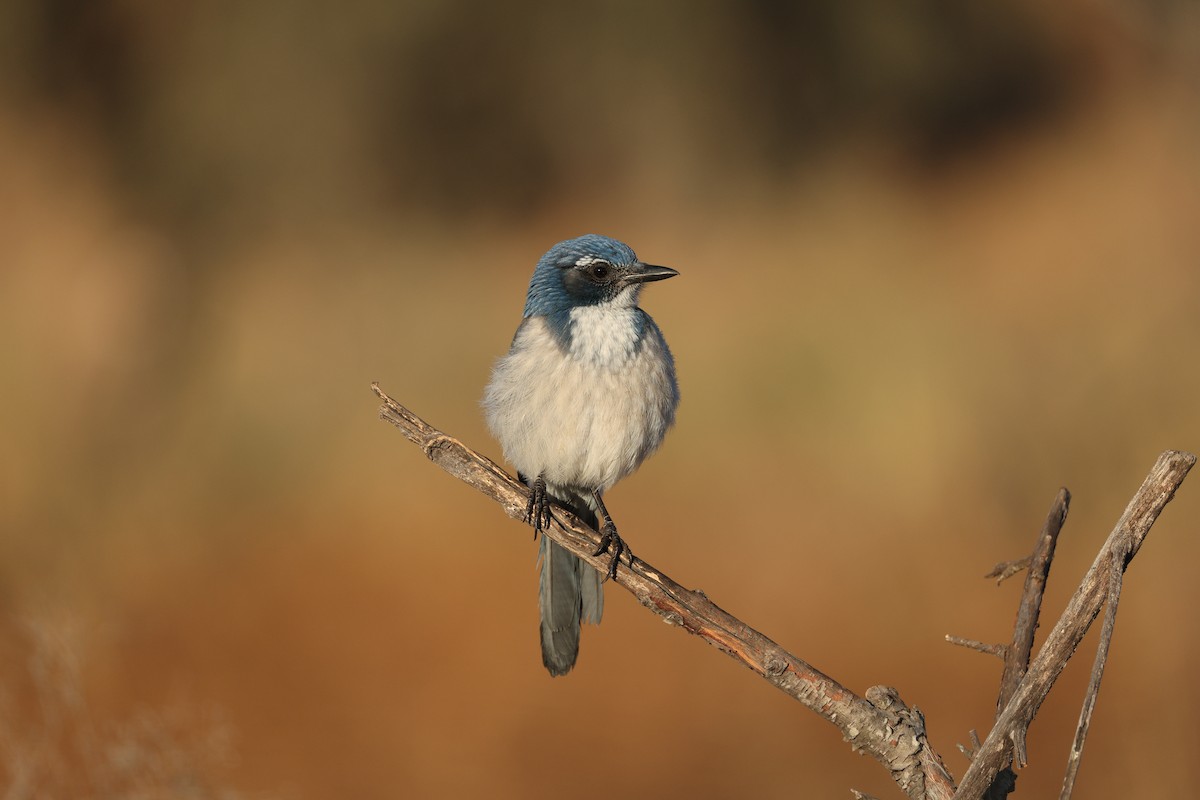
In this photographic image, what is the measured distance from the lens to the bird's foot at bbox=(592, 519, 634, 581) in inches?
120

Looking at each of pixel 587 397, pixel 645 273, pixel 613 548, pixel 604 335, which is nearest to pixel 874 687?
pixel 613 548

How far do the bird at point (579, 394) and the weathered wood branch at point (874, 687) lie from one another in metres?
0.27

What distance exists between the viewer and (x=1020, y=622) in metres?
2.53

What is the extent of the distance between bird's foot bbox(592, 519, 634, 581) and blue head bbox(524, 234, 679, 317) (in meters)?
0.80

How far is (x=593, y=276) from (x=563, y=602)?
1.16m

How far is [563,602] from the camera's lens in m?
3.63

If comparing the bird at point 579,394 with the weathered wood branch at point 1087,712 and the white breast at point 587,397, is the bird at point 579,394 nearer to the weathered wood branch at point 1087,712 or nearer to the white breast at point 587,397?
the white breast at point 587,397

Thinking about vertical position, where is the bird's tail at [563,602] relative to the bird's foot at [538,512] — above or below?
below

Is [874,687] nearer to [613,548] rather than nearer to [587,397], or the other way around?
[613,548]

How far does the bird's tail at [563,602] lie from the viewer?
359 centimetres

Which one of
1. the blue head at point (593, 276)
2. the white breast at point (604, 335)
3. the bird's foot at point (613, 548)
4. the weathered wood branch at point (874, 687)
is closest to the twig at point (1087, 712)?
the weathered wood branch at point (874, 687)

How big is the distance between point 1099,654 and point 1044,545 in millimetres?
735

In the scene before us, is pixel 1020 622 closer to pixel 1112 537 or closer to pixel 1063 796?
pixel 1112 537

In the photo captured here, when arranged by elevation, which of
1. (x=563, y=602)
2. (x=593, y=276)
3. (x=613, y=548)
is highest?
(x=593, y=276)
